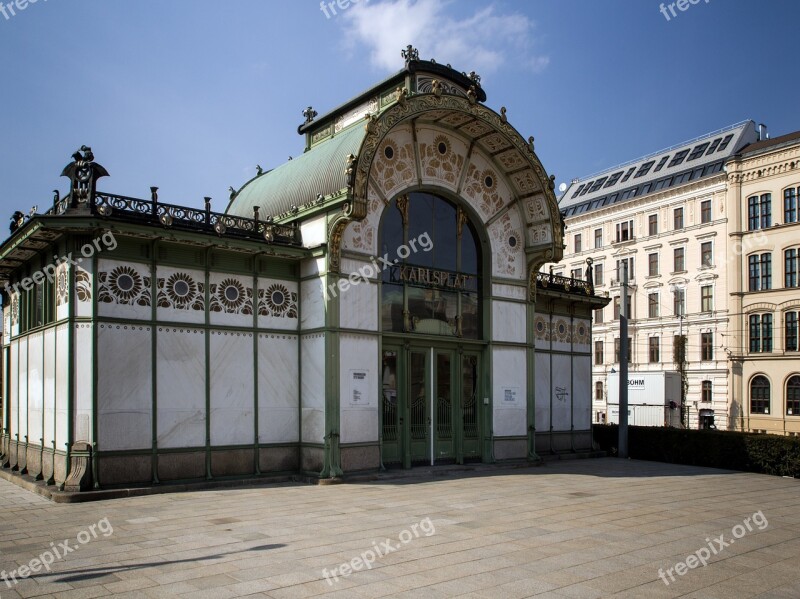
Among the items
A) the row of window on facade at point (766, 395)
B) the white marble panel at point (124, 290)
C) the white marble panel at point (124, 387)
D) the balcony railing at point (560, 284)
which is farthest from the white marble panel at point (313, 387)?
the row of window on facade at point (766, 395)

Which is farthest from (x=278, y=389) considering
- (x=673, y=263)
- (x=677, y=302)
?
(x=673, y=263)

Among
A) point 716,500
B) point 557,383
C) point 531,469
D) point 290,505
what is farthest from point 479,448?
point 290,505

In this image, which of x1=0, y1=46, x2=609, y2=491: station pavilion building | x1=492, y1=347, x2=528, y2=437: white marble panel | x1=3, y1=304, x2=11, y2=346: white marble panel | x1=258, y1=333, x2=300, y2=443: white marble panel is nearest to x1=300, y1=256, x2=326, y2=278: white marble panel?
x1=0, y1=46, x2=609, y2=491: station pavilion building

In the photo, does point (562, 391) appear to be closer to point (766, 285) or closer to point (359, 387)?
point (359, 387)

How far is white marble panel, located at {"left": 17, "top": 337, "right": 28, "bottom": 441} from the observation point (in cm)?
1856

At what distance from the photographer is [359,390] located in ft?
61.7

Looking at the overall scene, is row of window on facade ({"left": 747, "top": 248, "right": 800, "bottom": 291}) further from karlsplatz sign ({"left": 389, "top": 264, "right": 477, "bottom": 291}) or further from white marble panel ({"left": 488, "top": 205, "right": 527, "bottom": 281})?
karlsplatz sign ({"left": 389, "top": 264, "right": 477, "bottom": 291})

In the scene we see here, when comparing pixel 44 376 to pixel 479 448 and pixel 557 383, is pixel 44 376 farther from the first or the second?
→ pixel 557 383

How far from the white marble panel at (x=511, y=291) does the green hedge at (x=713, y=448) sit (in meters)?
7.45

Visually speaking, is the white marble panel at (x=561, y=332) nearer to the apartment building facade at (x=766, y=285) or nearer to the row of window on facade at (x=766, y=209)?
the apartment building facade at (x=766, y=285)

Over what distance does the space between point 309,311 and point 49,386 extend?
6.35 meters

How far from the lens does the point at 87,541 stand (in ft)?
36.0

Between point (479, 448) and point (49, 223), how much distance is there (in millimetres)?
13216

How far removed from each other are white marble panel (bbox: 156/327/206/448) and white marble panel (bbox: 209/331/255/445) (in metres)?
0.29
